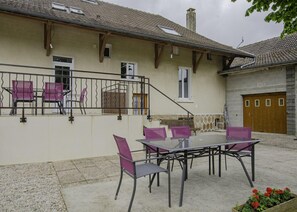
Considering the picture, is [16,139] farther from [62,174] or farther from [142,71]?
[142,71]

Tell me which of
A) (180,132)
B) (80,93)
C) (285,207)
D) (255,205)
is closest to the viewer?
(255,205)

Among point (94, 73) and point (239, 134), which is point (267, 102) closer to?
point (239, 134)

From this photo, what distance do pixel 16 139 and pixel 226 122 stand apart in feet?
34.1

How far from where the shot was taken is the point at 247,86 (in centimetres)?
1159

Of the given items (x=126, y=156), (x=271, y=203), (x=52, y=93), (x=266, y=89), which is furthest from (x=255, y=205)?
(x=266, y=89)

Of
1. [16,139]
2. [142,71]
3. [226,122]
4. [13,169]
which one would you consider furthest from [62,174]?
[226,122]

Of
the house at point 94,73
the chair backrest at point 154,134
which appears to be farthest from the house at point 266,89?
the chair backrest at point 154,134

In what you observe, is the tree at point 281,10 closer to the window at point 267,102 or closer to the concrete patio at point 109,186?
the concrete patio at point 109,186

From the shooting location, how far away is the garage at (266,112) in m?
10.3

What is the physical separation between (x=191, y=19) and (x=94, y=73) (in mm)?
9188

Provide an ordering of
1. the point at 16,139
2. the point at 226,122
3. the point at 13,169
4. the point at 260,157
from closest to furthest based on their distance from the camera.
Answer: the point at 13,169 → the point at 16,139 → the point at 260,157 → the point at 226,122

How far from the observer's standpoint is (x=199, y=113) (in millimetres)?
11414

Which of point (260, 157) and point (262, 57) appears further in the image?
point (262, 57)

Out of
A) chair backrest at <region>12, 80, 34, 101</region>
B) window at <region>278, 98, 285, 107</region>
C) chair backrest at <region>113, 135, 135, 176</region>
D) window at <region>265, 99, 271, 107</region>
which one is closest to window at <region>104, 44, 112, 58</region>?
chair backrest at <region>12, 80, 34, 101</region>
